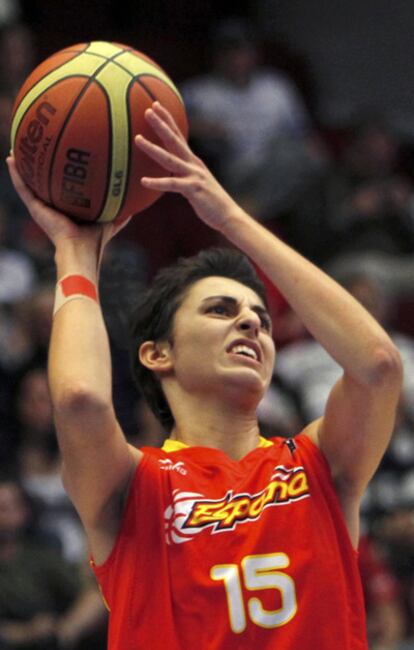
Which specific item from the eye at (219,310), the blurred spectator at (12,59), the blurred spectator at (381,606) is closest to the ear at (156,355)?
the eye at (219,310)

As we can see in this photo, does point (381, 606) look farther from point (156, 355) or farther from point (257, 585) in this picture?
point (257, 585)

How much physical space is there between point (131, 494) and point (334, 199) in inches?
300

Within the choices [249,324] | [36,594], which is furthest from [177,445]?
[36,594]

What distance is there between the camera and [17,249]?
30.5ft

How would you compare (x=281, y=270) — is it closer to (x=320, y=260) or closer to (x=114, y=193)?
(x=114, y=193)

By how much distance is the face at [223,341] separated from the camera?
3.83 meters

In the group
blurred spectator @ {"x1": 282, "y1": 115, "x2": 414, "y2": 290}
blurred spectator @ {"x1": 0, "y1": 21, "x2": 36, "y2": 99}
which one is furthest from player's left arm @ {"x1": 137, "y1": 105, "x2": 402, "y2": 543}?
blurred spectator @ {"x1": 0, "y1": 21, "x2": 36, "y2": 99}

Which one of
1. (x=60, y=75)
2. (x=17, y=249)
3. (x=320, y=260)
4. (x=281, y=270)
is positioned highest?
(x=60, y=75)

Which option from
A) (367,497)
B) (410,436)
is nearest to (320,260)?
(410,436)

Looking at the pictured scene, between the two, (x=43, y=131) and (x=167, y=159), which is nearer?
(x=167, y=159)

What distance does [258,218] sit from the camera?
1059 cm

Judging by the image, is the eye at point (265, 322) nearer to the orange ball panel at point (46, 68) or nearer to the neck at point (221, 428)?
the neck at point (221, 428)

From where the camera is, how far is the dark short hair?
13.8 ft

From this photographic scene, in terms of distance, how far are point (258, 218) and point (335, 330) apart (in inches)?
281
